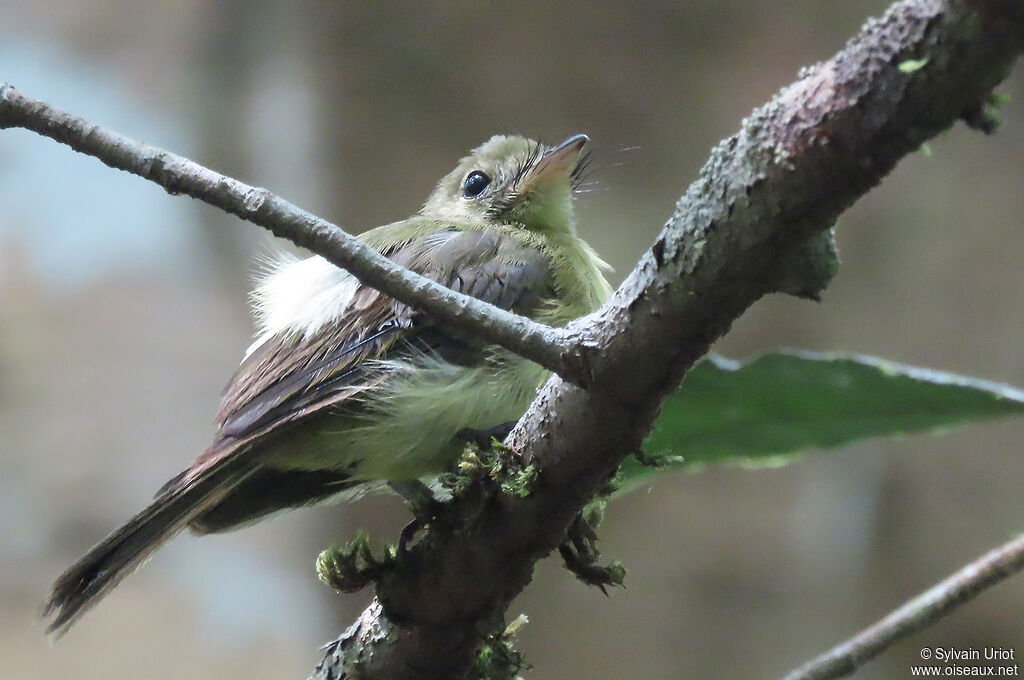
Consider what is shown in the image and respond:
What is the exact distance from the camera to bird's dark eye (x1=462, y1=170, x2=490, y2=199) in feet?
8.43

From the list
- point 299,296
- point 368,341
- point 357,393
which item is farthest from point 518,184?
point 357,393

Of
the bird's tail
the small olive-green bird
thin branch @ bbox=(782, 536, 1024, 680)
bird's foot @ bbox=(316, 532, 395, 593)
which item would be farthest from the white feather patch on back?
thin branch @ bbox=(782, 536, 1024, 680)

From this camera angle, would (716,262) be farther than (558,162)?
No

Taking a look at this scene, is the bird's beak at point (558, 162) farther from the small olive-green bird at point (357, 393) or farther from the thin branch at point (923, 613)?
the thin branch at point (923, 613)

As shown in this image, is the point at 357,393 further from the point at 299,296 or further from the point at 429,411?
the point at 299,296

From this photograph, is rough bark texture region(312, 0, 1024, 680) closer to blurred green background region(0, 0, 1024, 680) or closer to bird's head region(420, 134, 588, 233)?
bird's head region(420, 134, 588, 233)

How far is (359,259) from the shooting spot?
114 centimetres

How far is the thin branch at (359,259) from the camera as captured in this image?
3.76 ft

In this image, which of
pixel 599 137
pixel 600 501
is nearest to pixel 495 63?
pixel 599 137

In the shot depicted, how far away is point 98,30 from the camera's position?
5.13 metres

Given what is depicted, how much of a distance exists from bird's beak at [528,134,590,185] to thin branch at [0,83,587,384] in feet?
4.15

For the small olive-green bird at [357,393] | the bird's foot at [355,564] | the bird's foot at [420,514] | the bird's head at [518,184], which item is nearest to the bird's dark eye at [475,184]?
the bird's head at [518,184]

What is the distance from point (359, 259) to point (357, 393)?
679 mm

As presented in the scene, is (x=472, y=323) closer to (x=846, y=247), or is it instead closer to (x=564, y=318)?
(x=564, y=318)
